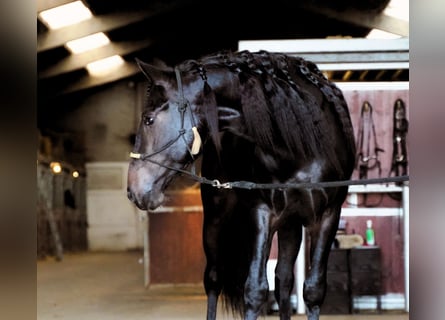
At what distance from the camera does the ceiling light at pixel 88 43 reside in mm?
9664

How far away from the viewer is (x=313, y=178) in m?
2.44

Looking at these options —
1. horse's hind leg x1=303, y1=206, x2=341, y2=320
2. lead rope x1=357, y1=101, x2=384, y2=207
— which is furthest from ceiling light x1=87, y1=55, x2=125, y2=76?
horse's hind leg x1=303, y1=206, x2=341, y2=320

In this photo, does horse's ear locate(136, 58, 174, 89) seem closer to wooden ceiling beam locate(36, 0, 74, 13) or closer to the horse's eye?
the horse's eye

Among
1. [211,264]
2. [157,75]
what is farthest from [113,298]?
[157,75]

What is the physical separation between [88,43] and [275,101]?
8014mm

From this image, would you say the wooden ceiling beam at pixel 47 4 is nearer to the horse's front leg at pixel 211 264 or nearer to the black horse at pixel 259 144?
the horse's front leg at pixel 211 264

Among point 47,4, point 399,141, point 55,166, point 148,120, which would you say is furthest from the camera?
point 55,166

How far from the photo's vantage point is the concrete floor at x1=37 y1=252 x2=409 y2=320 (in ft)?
15.2

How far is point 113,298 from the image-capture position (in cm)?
565

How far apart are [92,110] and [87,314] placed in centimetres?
911

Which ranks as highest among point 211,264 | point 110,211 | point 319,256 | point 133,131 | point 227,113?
point 133,131

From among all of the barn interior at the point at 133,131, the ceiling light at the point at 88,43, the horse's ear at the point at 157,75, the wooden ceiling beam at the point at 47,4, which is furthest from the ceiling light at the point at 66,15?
the horse's ear at the point at 157,75

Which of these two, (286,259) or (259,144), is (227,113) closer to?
(259,144)

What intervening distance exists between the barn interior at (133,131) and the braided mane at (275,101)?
2.04ft
